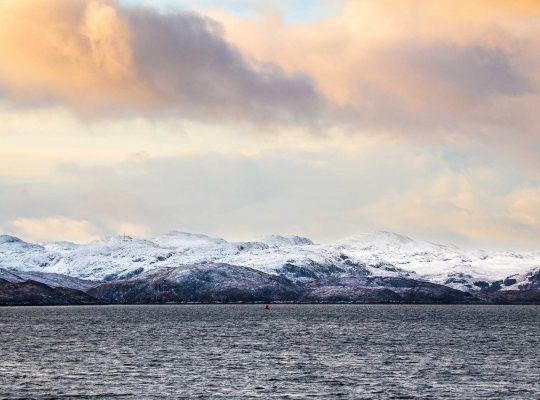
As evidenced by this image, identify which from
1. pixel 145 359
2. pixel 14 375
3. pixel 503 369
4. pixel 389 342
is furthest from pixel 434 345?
pixel 14 375

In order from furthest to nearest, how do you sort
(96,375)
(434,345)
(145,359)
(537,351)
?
(434,345) < (537,351) < (145,359) < (96,375)

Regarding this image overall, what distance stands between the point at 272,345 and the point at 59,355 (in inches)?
1980

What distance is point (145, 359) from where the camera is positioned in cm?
15188

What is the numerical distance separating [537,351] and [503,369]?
39.6 m

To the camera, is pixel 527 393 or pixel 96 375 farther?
pixel 96 375

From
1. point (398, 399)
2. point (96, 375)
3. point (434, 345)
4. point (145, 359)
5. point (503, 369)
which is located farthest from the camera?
point (434, 345)

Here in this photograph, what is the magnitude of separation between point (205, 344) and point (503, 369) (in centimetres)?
7637

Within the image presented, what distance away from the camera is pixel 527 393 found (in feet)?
357

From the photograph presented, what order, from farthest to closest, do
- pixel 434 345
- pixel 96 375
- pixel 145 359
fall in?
pixel 434 345
pixel 145 359
pixel 96 375

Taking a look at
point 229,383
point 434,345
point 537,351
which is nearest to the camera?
point 229,383

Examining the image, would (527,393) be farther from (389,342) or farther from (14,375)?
(389,342)

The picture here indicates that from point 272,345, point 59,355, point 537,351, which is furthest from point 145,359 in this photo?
point 537,351

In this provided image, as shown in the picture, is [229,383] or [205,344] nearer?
[229,383]

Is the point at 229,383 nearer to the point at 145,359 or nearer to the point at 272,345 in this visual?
the point at 145,359
